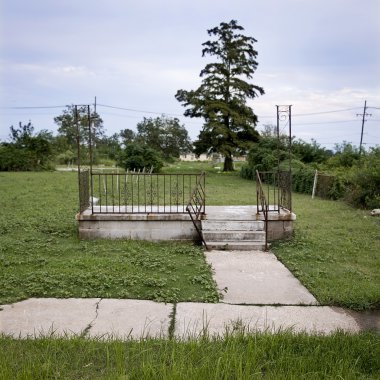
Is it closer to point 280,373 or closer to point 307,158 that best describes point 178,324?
point 280,373

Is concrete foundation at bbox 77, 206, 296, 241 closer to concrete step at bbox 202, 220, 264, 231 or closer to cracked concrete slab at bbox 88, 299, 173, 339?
concrete step at bbox 202, 220, 264, 231

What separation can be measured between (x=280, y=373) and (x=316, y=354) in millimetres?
442

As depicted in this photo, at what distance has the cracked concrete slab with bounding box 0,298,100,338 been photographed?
11.9 ft

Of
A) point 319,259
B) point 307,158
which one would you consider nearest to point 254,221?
point 319,259

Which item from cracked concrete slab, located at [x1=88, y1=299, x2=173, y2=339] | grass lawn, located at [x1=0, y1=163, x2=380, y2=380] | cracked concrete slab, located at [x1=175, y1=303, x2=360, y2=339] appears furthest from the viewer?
cracked concrete slab, located at [x1=175, y1=303, x2=360, y2=339]

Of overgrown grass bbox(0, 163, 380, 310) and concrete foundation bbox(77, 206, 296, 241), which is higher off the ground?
concrete foundation bbox(77, 206, 296, 241)

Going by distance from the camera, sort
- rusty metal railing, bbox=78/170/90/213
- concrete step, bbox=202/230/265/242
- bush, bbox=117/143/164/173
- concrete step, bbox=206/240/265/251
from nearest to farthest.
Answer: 1. concrete step, bbox=206/240/265/251
2. concrete step, bbox=202/230/265/242
3. rusty metal railing, bbox=78/170/90/213
4. bush, bbox=117/143/164/173

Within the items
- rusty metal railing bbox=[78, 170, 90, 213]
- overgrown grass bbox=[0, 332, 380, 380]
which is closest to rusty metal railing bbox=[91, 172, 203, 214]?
rusty metal railing bbox=[78, 170, 90, 213]

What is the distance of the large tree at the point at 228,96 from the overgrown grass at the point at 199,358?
26893 mm

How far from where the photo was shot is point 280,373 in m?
2.69

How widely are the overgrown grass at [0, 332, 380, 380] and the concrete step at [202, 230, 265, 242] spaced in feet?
12.2

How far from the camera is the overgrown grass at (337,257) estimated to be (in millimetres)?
4676

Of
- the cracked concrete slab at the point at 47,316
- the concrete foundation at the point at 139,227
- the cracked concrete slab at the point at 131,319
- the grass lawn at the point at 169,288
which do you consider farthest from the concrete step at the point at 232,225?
the cracked concrete slab at the point at 47,316

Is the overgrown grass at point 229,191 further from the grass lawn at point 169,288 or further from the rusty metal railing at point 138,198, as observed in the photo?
the grass lawn at point 169,288
